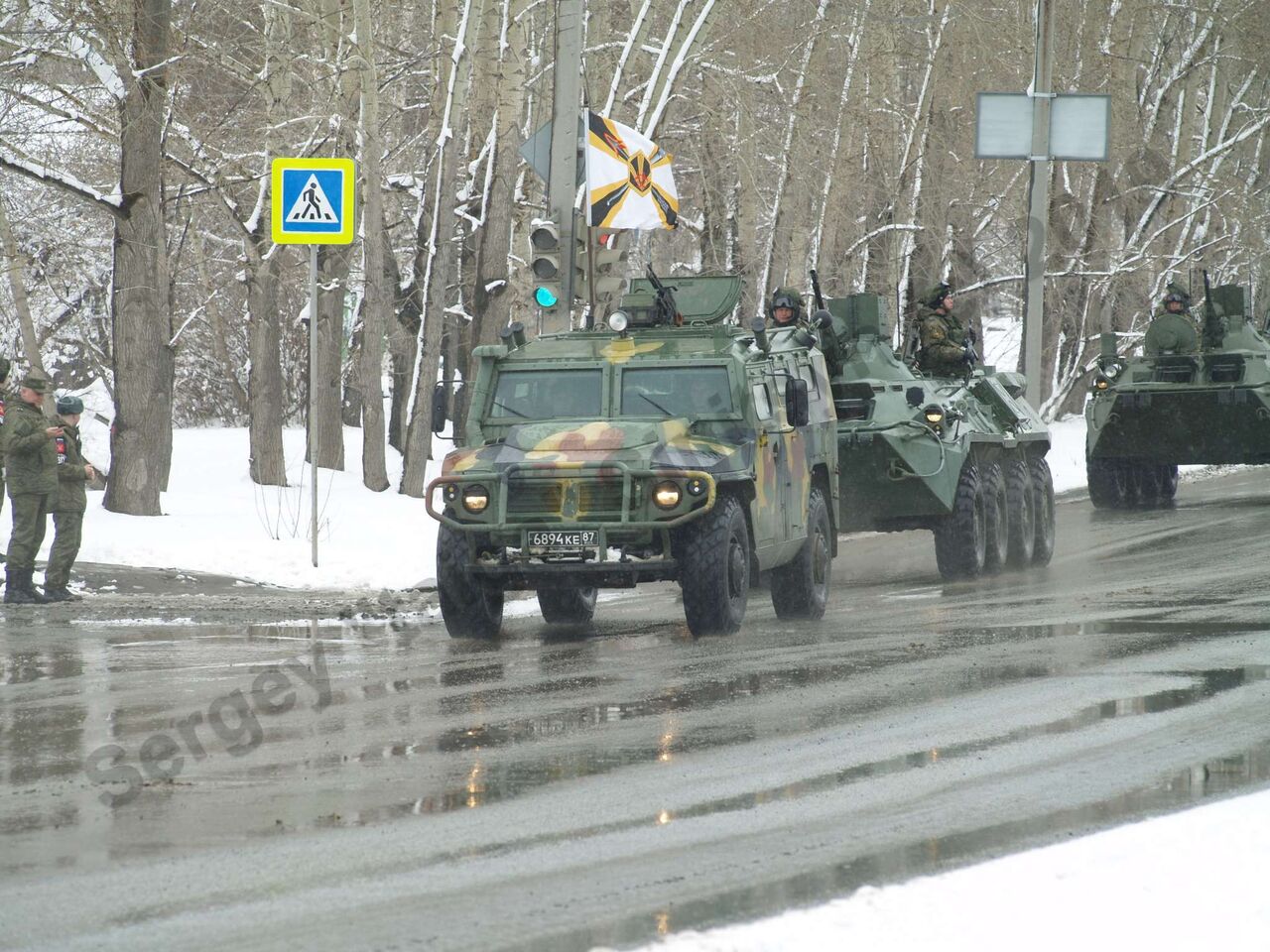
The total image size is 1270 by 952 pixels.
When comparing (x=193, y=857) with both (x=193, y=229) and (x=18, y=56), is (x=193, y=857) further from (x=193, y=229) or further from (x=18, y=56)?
(x=193, y=229)

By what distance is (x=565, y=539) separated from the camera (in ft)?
39.1

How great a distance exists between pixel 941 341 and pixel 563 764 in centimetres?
1120

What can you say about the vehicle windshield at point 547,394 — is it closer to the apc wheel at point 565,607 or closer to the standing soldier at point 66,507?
the apc wheel at point 565,607

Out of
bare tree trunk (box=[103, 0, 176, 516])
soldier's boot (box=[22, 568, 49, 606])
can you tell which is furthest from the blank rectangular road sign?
soldier's boot (box=[22, 568, 49, 606])

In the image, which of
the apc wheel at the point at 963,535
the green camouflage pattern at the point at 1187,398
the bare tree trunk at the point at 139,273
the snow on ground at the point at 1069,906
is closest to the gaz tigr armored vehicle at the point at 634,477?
the apc wheel at the point at 963,535

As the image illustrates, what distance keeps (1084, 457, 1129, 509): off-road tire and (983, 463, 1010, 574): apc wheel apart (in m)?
5.45

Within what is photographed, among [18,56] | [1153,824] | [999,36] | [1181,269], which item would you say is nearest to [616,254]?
[18,56]

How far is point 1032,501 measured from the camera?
60.2 feet

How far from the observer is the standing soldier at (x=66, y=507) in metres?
14.0

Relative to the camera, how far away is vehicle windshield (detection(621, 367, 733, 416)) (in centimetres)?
1288

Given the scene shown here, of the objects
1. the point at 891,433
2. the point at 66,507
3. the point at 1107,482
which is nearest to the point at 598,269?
the point at 891,433

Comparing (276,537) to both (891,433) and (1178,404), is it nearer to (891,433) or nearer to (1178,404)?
(891,433)

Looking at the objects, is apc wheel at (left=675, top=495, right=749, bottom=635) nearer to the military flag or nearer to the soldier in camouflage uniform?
the military flag

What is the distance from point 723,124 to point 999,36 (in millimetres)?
7388
